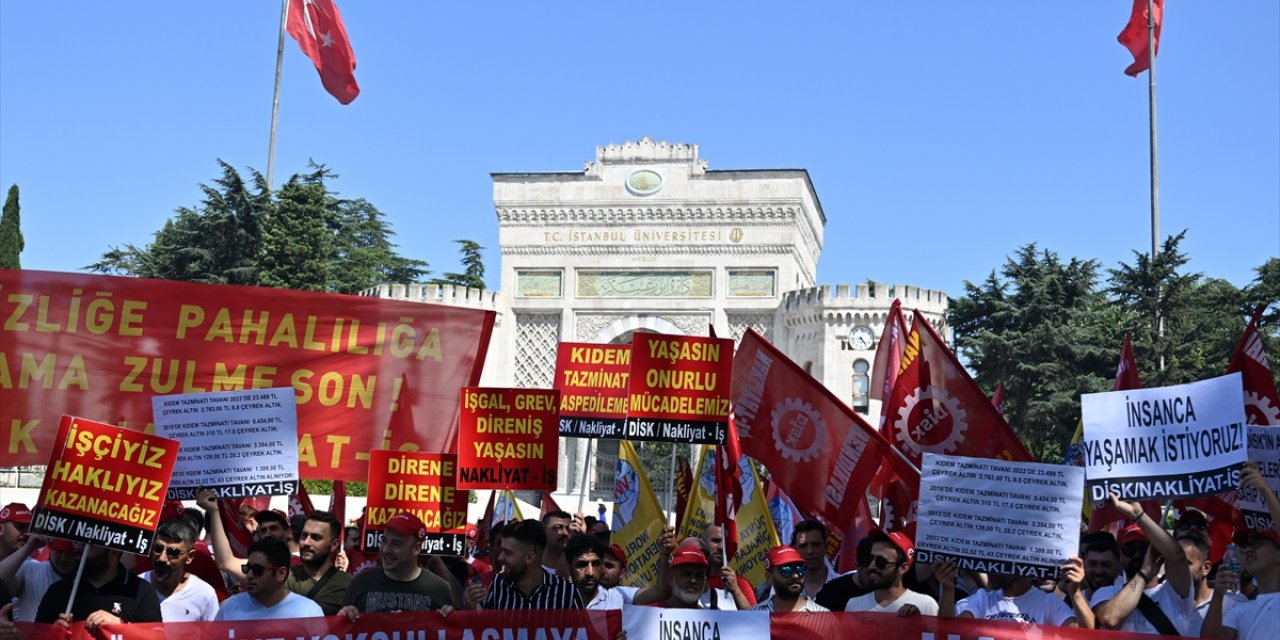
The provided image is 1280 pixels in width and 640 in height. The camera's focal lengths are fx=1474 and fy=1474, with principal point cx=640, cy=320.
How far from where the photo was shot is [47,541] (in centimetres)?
614

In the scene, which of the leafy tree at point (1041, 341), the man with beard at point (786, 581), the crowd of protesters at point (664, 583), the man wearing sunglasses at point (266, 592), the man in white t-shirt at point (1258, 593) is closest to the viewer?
the man in white t-shirt at point (1258, 593)

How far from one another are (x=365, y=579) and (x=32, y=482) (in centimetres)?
2654

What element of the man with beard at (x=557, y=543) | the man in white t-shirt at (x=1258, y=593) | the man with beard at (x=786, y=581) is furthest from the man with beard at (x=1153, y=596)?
the man with beard at (x=557, y=543)

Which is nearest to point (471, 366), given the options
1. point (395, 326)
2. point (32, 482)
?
point (395, 326)

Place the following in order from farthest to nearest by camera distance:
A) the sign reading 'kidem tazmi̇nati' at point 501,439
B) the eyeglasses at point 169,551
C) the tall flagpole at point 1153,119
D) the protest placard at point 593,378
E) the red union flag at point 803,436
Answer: the tall flagpole at point 1153,119
the protest placard at point 593,378
the red union flag at point 803,436
the sign reading 'kidem tazmi̇nati' at point 501,439
the eyeglasses at point 169,551

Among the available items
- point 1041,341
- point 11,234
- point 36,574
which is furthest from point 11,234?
point 36,574

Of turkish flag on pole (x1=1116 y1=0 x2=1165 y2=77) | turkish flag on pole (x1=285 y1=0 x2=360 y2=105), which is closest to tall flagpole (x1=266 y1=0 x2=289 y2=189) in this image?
turkish flag on pole (x1=285 y1=0 x2=360 y2=105)

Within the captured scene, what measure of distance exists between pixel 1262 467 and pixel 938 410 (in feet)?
8.60

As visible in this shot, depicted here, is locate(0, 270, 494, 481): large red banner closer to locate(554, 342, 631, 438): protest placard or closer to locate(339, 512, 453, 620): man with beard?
locate(339, 512, 453, 620): man with beard

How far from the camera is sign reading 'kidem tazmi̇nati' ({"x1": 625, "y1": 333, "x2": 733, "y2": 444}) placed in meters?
9.23

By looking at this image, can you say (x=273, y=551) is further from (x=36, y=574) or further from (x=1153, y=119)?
(x=1153, y=119)

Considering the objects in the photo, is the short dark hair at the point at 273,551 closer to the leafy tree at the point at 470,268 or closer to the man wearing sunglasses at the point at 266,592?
the man wearing sunglasses at the point at 266,592

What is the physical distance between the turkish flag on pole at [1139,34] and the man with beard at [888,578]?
78.7 feet

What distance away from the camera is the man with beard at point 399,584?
6363mm
